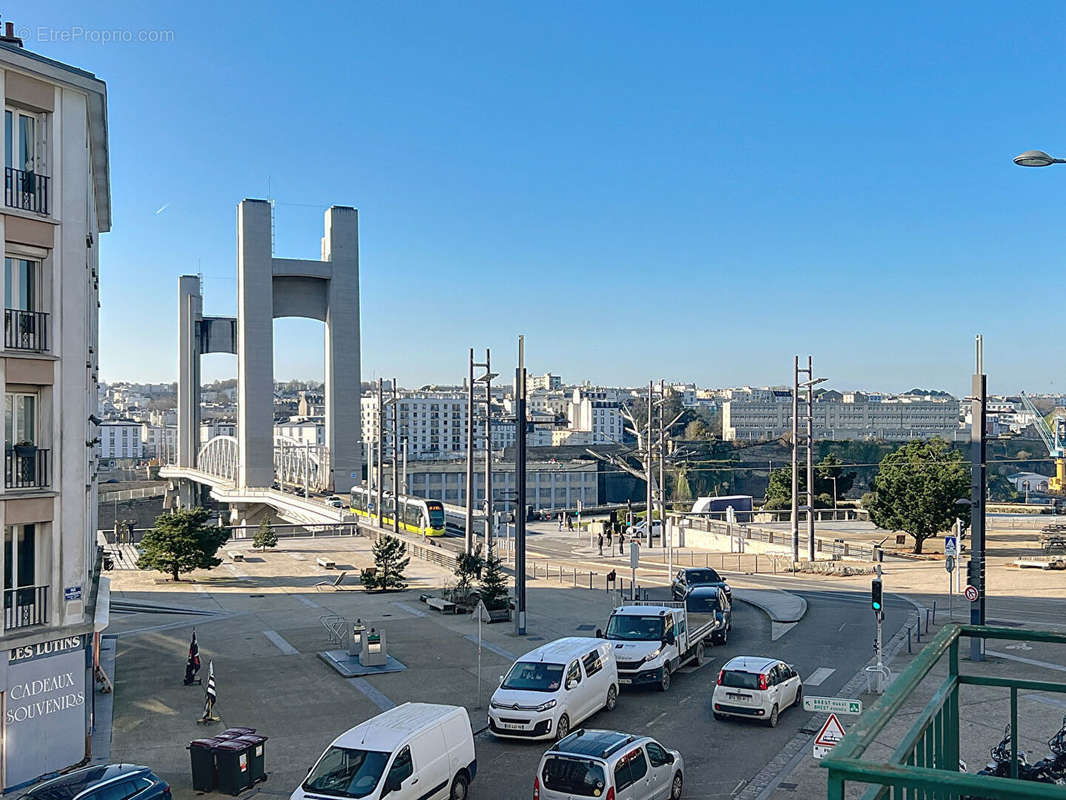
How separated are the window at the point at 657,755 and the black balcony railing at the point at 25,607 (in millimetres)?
10045

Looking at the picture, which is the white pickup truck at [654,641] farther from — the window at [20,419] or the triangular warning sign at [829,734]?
the window at [20,419]

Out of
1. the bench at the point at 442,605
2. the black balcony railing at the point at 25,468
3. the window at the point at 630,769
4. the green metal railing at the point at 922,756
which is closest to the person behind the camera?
the green metal railing at the point at 922,756

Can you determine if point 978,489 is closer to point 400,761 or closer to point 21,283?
point 400,761

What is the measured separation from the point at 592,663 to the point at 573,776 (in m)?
Result: 5.93

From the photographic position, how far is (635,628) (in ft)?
74.1

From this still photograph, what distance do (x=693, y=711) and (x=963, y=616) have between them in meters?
15.8

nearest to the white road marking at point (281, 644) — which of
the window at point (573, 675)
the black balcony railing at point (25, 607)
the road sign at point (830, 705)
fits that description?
the window at point (573, 675)

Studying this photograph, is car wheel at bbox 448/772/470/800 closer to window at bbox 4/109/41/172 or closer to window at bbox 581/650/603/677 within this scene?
window at bbox 581/650/603/677

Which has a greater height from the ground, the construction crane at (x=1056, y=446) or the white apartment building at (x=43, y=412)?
the white apartment building at (x=43, y=412)

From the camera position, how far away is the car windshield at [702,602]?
1078 inches

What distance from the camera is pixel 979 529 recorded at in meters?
24.0

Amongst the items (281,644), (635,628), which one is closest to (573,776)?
(635,628)

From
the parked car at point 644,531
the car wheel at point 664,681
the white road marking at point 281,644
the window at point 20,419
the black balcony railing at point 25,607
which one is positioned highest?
the window at point 20,419

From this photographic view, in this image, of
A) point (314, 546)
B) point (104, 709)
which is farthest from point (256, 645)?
point (314, 546)
